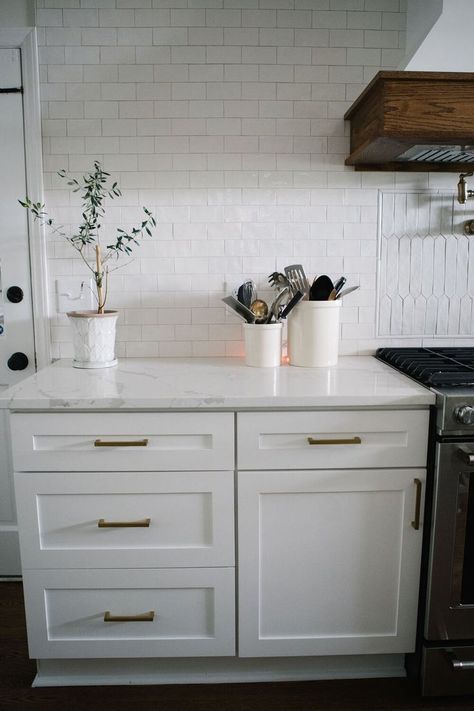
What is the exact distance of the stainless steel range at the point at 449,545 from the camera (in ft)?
4.74

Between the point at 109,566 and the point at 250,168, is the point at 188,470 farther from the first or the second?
the point at 250,168

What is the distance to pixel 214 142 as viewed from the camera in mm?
1953

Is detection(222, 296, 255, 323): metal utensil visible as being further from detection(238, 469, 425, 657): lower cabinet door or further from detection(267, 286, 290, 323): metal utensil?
detection(238, 469, 425, 657): lower cabinet door

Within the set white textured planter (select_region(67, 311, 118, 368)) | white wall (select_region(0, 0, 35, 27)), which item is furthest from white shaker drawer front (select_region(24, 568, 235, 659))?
white wall (select_region(0, 0, 35, 27))

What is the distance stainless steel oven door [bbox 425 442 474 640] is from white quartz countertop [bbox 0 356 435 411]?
7.4 inches

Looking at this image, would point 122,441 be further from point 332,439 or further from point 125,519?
point 332,439

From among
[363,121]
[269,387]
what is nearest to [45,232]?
[269,387]

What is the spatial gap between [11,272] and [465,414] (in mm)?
1720

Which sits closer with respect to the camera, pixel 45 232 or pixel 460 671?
pixel 460 671

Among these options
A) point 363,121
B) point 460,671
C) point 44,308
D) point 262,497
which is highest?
point 363,121

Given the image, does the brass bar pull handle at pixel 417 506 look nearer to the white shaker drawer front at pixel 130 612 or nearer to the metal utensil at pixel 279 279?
the white shaker drawer front at pixel 130 612

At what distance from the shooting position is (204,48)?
191cm

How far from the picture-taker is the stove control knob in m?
1.41

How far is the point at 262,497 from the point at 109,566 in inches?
20.0
